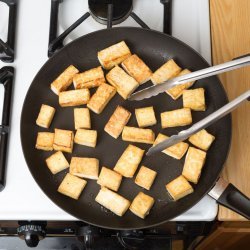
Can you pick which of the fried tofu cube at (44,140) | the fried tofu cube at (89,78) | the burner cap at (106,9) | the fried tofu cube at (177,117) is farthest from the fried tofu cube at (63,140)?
the burner cap at (106,9)

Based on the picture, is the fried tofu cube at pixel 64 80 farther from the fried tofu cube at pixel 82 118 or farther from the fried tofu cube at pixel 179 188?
the fried tofu cube at pixel 179 188

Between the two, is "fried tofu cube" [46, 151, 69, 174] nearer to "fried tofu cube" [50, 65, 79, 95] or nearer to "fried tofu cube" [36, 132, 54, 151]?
"fried tofu cube" [36, 132, 54, 151]

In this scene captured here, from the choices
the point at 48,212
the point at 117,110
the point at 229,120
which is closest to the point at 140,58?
the point at 117,110

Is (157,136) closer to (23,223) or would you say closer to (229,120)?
(229,120)

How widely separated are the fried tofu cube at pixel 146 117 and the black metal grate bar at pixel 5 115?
0.32 m

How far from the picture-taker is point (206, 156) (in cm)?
94

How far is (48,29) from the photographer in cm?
110

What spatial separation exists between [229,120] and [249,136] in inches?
4.1

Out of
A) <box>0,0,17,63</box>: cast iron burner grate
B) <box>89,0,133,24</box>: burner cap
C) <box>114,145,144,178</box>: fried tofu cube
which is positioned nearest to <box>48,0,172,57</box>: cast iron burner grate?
<box>89,0,133,24</box>: burner cap

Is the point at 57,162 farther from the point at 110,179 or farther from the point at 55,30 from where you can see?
the point at 55,30

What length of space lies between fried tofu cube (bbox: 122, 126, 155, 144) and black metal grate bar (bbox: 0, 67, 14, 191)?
0.29 metres

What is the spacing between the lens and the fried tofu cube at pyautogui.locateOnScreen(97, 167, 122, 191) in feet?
3.04

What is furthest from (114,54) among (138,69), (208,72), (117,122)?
(208,72)

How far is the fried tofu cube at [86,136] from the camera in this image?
0.95 m
